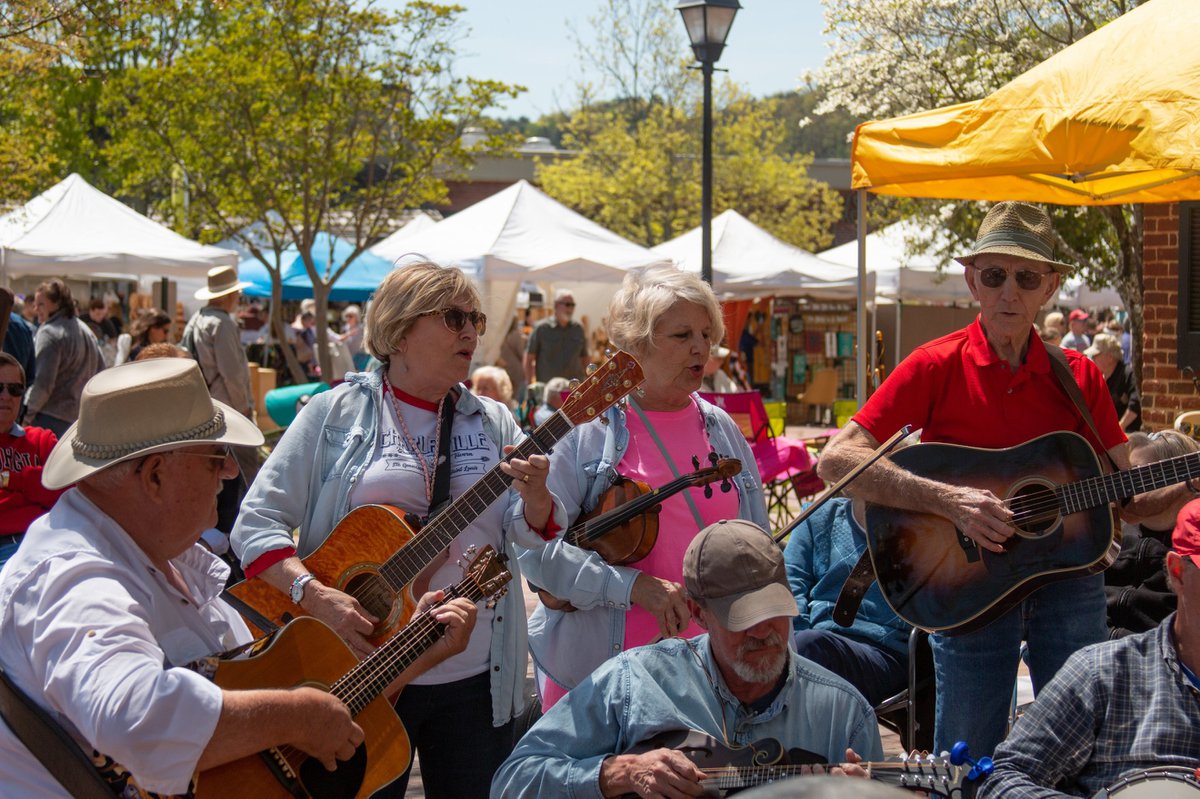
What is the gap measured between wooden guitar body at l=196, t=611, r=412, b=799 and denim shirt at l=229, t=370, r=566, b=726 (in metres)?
0.49

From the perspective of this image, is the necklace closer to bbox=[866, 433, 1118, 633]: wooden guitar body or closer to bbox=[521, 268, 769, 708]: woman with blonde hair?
bbox=[521, 268, 769, 708]: woman with blonde hair

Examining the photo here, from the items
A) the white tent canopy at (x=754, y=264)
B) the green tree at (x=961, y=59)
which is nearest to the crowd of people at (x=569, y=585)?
the green tree at (x=961, y=59)

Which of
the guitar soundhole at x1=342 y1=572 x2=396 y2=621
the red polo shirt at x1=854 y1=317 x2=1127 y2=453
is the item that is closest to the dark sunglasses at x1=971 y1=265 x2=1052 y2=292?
the red polo shirt at x1=854 y1=317 x2=1127 y2=453

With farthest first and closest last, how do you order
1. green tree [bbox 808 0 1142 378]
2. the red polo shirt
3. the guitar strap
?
green tree [bbox 808 0 1142 378]
the red polo shirt
the guitar strap

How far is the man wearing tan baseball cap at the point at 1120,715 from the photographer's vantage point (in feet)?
9.70

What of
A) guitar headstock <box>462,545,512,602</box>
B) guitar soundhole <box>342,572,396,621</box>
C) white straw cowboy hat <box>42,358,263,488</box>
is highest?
white straw cowboy hat <box>42,358,263,488</box>

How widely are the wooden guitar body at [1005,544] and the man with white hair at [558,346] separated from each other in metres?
10.7

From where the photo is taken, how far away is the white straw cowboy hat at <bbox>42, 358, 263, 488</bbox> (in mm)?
2492

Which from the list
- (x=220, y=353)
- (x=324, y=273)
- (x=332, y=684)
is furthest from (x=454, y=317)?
(x=324, y=273)

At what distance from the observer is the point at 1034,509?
3.98m

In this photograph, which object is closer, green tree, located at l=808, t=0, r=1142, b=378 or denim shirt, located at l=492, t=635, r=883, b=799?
denim shirt, located at l=492, t=635, r=883, b=799

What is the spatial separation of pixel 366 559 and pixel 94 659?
4.36ft

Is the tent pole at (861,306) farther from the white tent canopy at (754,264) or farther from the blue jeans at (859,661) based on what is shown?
the white tent canopy at (754,264)

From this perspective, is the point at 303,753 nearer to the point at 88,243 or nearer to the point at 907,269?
the point at 88,243
